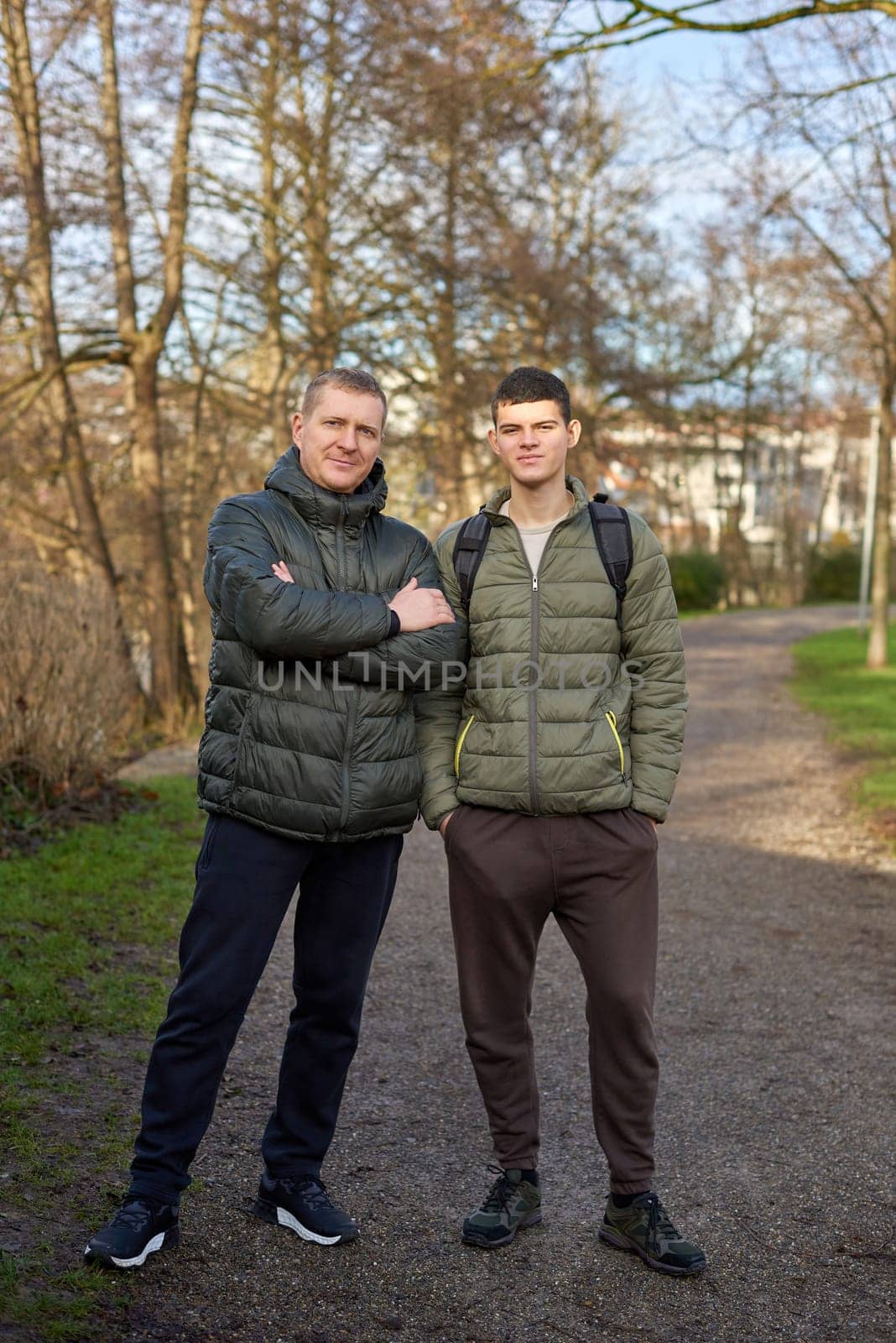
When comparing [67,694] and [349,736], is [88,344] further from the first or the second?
[349,736]

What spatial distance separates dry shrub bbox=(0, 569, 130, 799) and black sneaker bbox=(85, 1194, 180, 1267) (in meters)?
5.21

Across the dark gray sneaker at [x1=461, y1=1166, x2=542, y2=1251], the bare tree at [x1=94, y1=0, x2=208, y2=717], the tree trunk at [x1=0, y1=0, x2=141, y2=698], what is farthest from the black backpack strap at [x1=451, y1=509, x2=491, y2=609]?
the bare tree at [x1=94, y1=0, x2=208, y2=717]

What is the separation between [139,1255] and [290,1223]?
437 millimetres

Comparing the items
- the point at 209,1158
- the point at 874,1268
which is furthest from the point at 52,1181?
the point at 874,1268

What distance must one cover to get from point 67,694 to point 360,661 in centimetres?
556

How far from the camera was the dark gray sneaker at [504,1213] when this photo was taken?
340cm

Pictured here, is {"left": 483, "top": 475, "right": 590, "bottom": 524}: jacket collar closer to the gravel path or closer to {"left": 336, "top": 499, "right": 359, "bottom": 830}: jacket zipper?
{"left": 336, "top": 499, "right": 359, "bottom": 830}: jacket zipper

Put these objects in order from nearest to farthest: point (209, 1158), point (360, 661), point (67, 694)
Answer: point (360, 661), point (209, 1158), point (67, 694)

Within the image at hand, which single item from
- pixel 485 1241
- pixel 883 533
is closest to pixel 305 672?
pixel 485 1241

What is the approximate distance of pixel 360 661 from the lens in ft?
10.8

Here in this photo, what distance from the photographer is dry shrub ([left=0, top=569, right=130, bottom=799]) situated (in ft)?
Result: 26.6

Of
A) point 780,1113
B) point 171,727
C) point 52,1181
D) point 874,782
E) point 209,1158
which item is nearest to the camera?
point 52,1181

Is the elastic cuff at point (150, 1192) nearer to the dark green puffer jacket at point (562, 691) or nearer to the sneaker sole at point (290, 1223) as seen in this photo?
the sneaker sole at point (290, 1223)

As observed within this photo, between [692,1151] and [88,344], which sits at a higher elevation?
[88,344]
